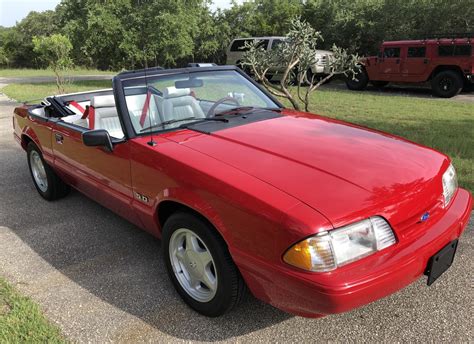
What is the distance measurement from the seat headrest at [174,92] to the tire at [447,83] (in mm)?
12587

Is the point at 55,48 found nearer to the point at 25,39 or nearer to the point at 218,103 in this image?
the point at 218,103

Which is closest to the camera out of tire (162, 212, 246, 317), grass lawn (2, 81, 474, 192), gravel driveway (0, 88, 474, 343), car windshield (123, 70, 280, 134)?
tire (162, 212, 246, 317)

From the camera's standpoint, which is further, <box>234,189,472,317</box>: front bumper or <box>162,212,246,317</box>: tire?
<box>162,212,246,317</box>: tire

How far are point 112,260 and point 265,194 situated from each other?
1805mm

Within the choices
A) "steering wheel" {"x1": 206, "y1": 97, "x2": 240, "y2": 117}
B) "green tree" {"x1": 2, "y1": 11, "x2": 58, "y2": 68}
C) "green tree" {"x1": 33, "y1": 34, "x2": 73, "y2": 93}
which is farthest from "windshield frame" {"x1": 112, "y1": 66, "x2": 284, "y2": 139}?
"green tree" {"x1": 2, "y1": 11, "x2": 58, "y2": 68}

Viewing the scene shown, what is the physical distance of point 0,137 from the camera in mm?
8125

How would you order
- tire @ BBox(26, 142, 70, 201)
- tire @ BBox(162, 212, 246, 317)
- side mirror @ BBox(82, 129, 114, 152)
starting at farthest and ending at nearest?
tire @ BBox(26, 142, 70, 201)
side mirror @ BBox(82, 129, 114, 152)
tire @ BBox(162, 212, 246, 317)

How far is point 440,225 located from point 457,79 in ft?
42.1

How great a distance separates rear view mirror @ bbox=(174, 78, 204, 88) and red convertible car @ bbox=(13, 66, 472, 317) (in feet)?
0.04

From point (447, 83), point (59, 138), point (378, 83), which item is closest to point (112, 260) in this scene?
point (59, 138)

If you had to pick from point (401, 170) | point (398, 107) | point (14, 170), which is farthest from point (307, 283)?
point (398, 107)

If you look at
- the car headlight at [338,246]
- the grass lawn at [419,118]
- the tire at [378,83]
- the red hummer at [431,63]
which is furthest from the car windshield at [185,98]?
the tire at [378,83]

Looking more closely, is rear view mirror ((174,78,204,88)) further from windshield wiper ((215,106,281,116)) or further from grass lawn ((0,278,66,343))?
grass lawn ((0,278,66,343))

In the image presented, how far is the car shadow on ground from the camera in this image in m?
2.63
